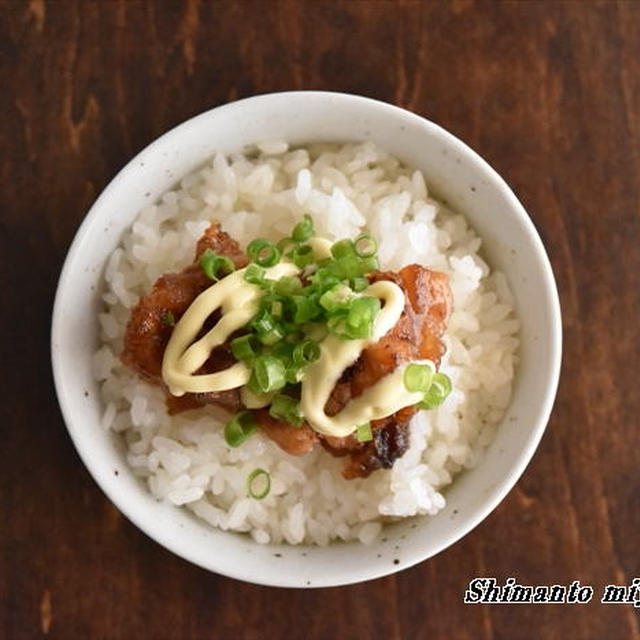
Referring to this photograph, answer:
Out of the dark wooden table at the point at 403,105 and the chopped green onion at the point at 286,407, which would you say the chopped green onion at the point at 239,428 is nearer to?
the chopped green onion at the point at 286,407

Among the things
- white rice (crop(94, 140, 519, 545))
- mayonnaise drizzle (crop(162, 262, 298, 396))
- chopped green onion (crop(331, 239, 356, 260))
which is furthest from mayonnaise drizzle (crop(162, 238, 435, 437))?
white rice (crop(94, 140, 519, 545))

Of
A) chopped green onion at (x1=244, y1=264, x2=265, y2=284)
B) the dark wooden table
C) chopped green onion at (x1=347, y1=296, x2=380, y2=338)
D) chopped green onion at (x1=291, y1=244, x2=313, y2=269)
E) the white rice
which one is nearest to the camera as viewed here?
chopped green onion at (x1=347, y1=296, x2=380, y2=338)

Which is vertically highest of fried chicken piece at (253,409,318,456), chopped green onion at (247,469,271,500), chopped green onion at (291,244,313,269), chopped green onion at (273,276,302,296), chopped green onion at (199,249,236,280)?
chopped green onion at (291,244,313,269)

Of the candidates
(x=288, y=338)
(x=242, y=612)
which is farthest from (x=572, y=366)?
(x=242, y=612)

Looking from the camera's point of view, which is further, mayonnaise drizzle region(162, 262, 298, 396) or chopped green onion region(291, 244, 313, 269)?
chopped green onion region(291, 244, 313, 269)

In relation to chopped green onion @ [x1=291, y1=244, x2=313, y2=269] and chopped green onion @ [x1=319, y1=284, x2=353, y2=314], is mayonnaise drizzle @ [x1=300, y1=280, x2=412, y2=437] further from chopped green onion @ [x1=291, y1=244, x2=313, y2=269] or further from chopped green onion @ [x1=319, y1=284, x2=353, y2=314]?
chopped green onion @ [x1=291, y1=244, x2=313, y2=269]

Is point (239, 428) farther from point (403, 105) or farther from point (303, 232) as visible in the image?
point (403, 105)

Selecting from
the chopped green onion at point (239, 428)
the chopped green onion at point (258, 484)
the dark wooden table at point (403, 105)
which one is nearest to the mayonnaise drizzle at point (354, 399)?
the chopped green onion at point (239, 428)
